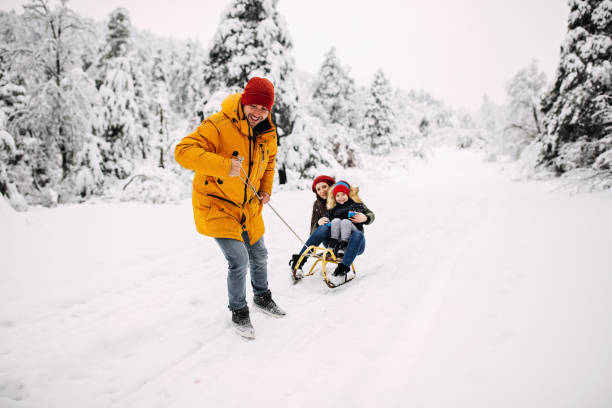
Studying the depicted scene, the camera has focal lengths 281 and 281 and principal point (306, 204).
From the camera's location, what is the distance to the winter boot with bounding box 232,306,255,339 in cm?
260

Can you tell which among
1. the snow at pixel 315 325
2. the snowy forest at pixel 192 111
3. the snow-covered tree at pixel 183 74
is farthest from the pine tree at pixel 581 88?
the snow-covered tree at pixel 183 74

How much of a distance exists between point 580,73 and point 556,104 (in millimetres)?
1139

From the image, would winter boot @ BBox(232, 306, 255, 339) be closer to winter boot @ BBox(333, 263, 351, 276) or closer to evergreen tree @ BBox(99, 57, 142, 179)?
winter boot @ BBox(333, 263, 351, 276)

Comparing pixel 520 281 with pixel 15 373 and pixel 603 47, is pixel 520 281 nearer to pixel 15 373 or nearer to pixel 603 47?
pixel 15 373

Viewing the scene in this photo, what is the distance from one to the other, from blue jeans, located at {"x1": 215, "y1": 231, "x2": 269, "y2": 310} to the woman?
82 centimetres

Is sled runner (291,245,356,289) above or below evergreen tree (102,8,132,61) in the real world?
below

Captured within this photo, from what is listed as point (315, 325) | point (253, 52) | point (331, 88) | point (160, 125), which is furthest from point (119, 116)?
point (315, 325)

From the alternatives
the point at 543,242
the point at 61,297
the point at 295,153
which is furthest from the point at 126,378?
the point at 295,153

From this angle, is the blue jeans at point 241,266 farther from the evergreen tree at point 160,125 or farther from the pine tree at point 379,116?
the pine tree at point 379,116

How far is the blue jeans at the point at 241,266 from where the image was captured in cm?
251

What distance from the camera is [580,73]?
9875mm

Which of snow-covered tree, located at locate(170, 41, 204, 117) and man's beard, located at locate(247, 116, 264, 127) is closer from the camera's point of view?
man's beard, located at locate(247, 116, 264, 127)

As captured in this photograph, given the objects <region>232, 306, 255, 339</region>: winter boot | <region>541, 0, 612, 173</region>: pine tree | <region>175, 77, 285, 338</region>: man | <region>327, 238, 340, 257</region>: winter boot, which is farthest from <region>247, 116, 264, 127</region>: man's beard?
<region>541, 0, 612, 173</region>: pine tree

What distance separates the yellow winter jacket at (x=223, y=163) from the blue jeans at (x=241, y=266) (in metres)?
0.10
